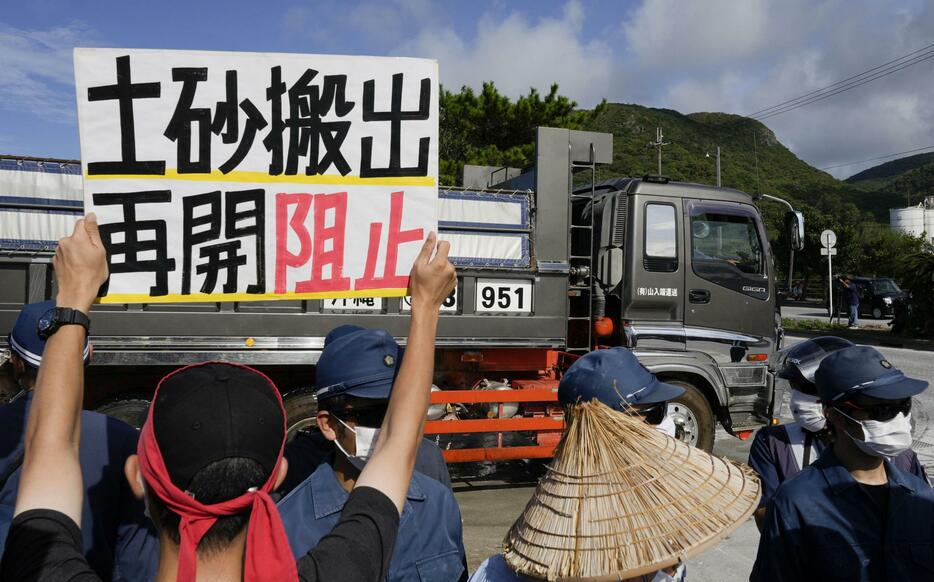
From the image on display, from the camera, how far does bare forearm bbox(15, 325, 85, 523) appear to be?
138 cm

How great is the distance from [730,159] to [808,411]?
98.4m

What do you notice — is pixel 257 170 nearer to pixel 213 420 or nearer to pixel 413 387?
pixel 413 387

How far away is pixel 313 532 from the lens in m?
1.81

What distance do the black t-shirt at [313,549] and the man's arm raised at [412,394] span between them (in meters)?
0.05

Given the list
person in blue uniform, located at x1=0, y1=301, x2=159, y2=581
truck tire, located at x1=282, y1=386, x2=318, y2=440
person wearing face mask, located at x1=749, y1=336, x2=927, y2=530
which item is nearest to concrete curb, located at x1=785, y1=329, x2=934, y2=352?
truck tire, located at x1=282, y1=386, x2=318, y2=440

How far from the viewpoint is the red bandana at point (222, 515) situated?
122 centimetres

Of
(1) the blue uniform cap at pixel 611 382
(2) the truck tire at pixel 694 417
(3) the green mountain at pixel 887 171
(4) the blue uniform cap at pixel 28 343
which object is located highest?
(3) the green mountain at pixel 887 171

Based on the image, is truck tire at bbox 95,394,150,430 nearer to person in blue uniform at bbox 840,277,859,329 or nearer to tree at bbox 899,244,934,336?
tree at bbox 899,244,934,336

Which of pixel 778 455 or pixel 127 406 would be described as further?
pixel 127 406

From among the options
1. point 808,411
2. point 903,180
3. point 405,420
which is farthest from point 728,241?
point 903,180

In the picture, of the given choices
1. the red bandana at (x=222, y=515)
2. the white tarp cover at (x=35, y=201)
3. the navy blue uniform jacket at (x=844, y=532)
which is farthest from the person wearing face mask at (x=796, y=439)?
the white tarp cover at (x=35, y=201)

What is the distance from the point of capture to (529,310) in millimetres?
6000

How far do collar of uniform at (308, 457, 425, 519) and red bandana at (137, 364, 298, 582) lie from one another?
61 cm

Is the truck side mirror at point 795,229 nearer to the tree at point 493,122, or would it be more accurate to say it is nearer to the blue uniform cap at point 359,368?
the blue uniform cap at point 359,368
